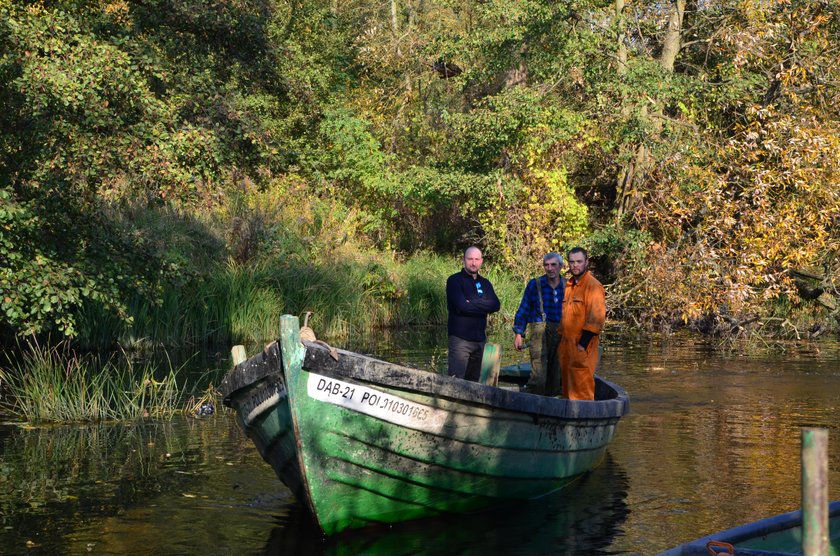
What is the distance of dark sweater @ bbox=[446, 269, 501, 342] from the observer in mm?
10961

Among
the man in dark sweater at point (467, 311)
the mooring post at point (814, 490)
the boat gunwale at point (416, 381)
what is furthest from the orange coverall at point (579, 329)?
the mooring post at point (814, 490)

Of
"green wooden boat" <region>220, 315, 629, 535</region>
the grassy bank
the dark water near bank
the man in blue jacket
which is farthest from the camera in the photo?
the grassy bank

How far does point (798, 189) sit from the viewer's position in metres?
22.8

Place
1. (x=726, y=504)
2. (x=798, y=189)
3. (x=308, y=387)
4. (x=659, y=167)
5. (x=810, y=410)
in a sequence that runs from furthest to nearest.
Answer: (x=659, y=167)
(x=798, y=189)
(x=810, y=410)
(x=726, y=504)
(x=308, y=387)

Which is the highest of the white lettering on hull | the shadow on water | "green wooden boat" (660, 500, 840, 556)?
the white lettering on hull

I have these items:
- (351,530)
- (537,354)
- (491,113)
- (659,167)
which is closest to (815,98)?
(659,167)

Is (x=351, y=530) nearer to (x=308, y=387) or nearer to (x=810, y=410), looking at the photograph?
(x=308, y=387)

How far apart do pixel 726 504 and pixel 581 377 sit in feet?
A: 6.08

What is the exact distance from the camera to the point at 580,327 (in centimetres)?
1121

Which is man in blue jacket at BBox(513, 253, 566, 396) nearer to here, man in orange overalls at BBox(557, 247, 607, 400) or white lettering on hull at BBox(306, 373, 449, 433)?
man in orange overalls at BBox(557, 247, 607, 400)

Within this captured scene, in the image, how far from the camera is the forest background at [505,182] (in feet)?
52.1

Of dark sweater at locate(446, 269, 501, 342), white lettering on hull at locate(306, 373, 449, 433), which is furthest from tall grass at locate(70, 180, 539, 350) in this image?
white lettering on hull at locate(306, 373, 449, 433)

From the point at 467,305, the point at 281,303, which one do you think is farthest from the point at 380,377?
the point at 281,303

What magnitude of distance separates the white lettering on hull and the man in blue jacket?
2.64m
